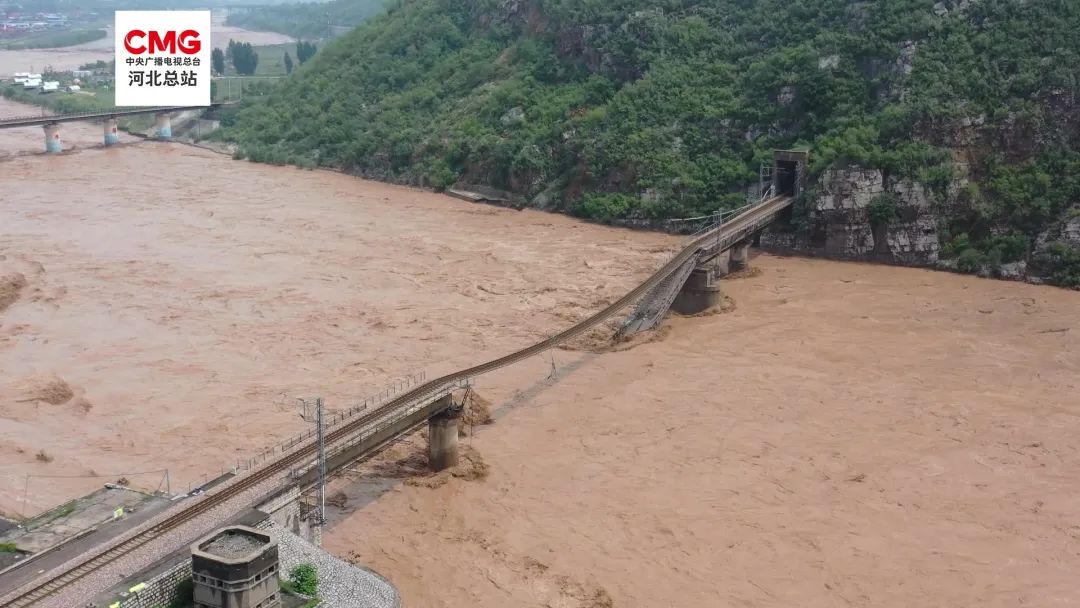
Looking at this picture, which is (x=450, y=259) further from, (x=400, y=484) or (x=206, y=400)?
(x=400, y=484)

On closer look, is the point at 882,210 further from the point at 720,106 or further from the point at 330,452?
the point at 330,452

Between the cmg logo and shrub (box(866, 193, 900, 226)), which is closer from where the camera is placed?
shrub (box(866, 193, 900, 226))

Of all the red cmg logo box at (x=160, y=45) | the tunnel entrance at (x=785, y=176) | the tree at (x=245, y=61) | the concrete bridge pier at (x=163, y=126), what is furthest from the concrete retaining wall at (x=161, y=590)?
the tree at (x=245, y=61)

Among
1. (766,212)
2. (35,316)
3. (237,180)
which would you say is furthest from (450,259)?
(237,180)

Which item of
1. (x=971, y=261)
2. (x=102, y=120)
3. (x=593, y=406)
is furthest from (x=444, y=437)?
(x=102, y=120)

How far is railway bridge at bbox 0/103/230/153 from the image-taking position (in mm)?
73625

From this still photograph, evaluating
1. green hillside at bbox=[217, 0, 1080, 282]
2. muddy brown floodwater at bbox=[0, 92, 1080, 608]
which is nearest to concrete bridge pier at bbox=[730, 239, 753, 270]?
muddy brown floodwater at bbox=[0, 92, 1080, 608]

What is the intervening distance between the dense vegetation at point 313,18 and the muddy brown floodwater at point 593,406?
4118 inches

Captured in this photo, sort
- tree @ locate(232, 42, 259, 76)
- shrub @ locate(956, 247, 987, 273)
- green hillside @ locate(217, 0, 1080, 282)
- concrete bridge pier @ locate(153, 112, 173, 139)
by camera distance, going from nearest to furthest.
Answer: shrub @ locate(956, 247, 987, 273), green hillside @ locate(217, 0, 1080, 282), concrete bridge pier @ locate(153, 112, 173, 139), tree @ locate(232, 42, 259, 76)

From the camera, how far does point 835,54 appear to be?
52.2m

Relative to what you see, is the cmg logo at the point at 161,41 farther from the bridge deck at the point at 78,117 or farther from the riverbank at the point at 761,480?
the riverbank at the point at 761,480

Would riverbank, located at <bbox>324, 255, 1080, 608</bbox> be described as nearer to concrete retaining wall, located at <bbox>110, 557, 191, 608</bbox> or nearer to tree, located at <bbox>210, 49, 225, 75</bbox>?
concrete retaining wall, located at <bbox>110, 557, 191, 608</bbox>

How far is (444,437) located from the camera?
25.9 m

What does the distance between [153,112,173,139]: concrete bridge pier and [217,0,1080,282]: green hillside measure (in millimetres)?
14499
